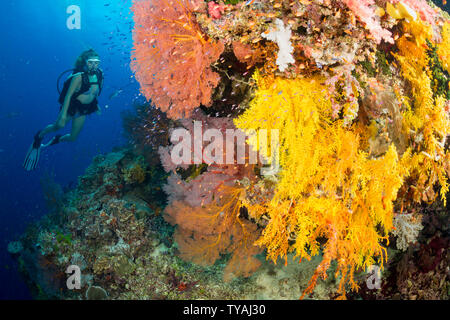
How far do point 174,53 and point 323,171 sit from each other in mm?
2463

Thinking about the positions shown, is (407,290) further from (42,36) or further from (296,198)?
(42,36)

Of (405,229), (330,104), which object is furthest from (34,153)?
(405,229)

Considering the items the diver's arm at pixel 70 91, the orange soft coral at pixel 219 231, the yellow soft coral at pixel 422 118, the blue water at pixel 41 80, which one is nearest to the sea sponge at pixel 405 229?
the yellow soft coral at pixel 422 118

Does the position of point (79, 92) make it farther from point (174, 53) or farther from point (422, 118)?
point (422, 118)

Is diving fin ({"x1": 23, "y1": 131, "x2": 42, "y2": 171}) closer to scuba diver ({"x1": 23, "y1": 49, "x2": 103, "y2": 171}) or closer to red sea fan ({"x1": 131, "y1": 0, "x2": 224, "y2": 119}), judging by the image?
scuba diver ({"x1": 23, "y1": 49, "x2": 103, "y2": 171})

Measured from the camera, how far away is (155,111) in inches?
265

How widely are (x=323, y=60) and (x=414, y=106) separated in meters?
1.72

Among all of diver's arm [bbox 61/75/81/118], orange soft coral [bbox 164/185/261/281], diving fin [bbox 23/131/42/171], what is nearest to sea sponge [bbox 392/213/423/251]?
orange soft coral [bbox 164/185/261/281]

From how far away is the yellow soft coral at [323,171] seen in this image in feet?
9.98

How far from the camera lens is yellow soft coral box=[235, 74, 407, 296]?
304 cm

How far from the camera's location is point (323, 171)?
3.15 metres

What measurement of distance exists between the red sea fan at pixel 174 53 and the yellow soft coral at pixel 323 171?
0.70 meters

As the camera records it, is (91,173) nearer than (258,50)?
No

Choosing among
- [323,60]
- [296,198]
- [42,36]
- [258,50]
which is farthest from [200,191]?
[42,36]
